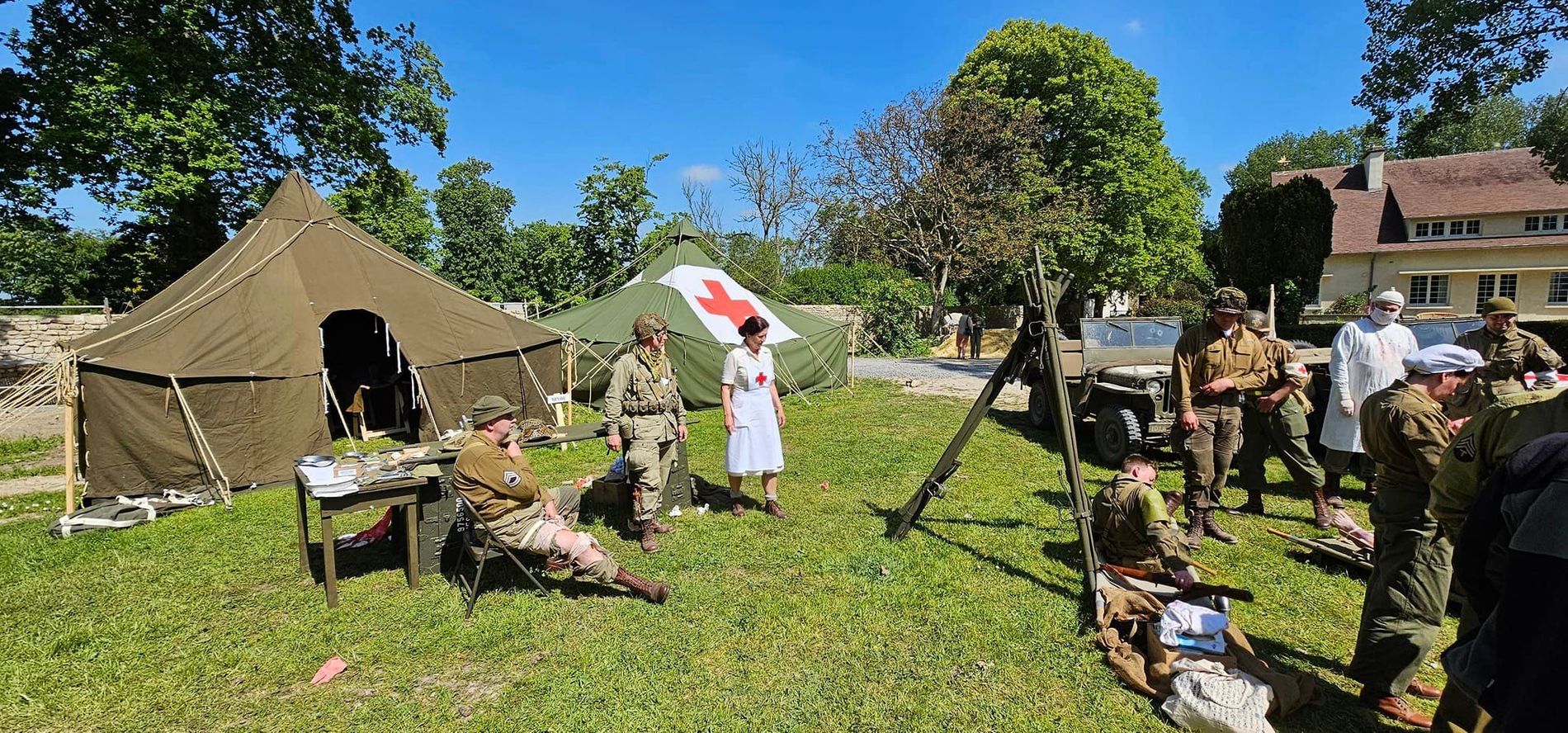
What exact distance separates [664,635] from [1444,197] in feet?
115

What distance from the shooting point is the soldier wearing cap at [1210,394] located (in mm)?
4859

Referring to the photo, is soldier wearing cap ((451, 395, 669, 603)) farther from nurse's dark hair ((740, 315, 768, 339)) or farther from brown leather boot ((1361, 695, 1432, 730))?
brown leather boot ((1361, 695, 1432, 730))

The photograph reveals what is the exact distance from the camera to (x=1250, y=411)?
18.8 ft

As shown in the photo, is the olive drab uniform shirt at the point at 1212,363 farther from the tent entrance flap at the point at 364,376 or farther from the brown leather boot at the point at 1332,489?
the tent entrance flap at the point at 364,376

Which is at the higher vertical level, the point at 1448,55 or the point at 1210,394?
the point at 1448,55

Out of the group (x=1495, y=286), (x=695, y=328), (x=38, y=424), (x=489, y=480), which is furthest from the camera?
(x=1495, y=286)

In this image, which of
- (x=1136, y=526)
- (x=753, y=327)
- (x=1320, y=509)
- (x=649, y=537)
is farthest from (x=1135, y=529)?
(x=649, y=537)

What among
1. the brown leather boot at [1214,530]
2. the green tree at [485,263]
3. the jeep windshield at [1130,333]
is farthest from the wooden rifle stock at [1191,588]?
the green tree at [485,263]

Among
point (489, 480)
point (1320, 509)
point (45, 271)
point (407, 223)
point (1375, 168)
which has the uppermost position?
point (1375, 168)

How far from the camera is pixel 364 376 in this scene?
1095cm

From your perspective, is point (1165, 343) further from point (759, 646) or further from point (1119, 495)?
point (759, 646)

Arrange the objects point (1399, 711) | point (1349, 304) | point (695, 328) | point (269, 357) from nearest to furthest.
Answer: point (1399, 711)
point (269, 357)
point (695, 328)
point (1349, 304)

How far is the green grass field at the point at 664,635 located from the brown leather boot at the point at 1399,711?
100 mm

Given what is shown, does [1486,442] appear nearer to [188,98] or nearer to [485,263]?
[188,98]
